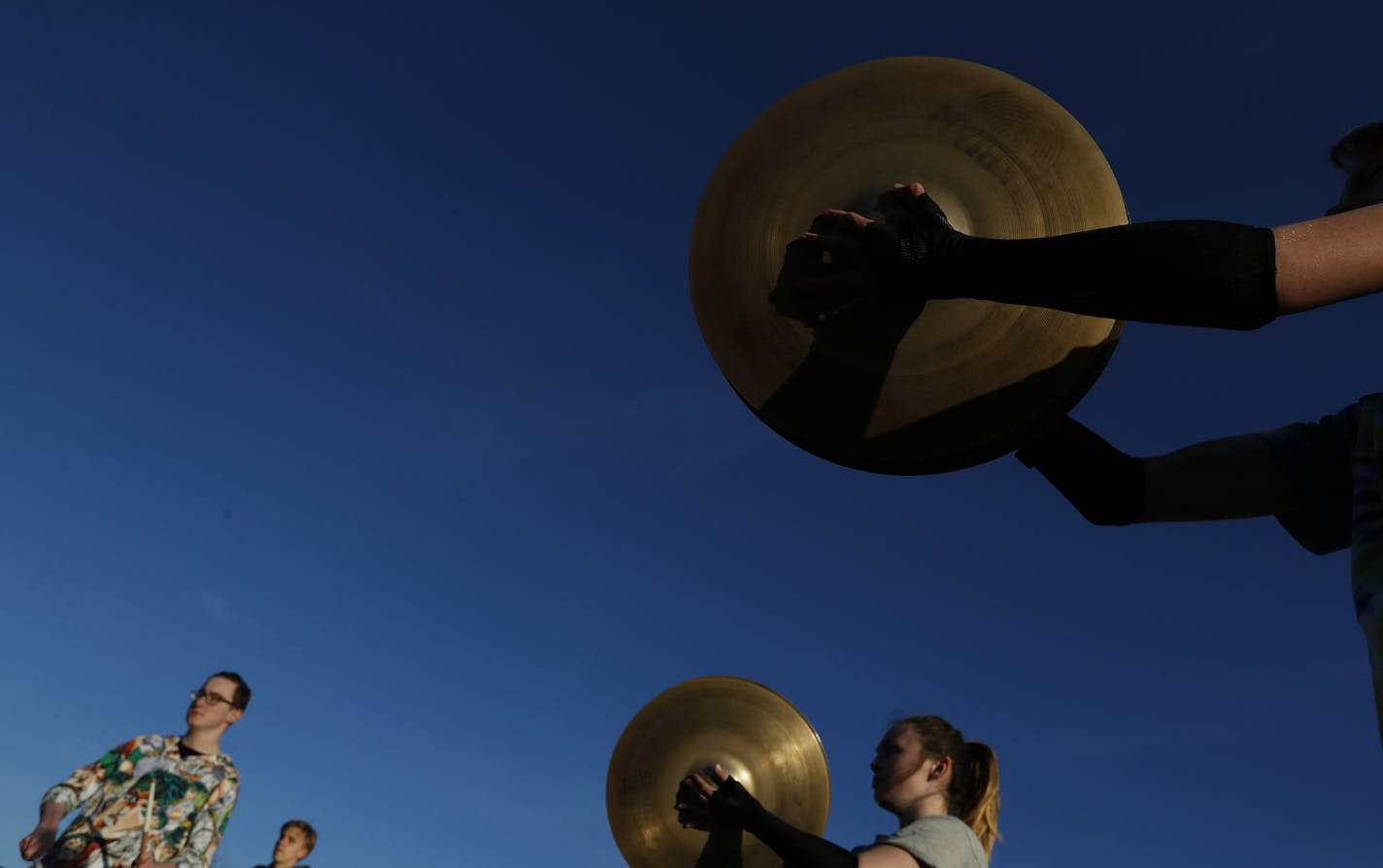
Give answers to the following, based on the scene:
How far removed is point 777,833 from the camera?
4406mm

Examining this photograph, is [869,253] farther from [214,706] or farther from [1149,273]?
[214,706]

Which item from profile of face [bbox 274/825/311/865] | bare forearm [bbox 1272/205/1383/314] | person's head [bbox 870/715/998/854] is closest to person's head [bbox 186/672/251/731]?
profile of face [bbox 274/825/311/865]

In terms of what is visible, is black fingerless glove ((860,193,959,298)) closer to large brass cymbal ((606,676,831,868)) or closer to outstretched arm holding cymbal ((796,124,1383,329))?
outstretched arm holding cymbal ((796,124,1383,329))

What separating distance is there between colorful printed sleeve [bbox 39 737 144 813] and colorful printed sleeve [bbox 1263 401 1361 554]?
7901 mm

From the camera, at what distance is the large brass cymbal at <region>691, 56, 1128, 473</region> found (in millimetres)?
2096

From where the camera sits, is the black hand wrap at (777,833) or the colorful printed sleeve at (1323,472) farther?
the black hand wrap at (777,833)

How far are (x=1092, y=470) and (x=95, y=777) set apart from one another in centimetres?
771

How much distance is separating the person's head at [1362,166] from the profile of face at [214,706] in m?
8.13

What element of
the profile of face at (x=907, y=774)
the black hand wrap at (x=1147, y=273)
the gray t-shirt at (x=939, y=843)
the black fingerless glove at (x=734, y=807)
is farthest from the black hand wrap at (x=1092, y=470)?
the black fingerless glove at (x=734, y=807)

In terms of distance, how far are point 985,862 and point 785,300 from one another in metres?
3.15

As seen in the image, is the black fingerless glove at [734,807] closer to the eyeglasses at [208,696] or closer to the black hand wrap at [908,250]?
the black hand wrap at [908,250]

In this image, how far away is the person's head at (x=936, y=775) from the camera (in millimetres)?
4629

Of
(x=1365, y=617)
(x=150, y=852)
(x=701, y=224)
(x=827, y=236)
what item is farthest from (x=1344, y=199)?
(x=150, y=852)

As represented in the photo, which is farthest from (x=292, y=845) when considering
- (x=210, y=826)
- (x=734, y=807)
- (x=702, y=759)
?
(x=734, y=807)
